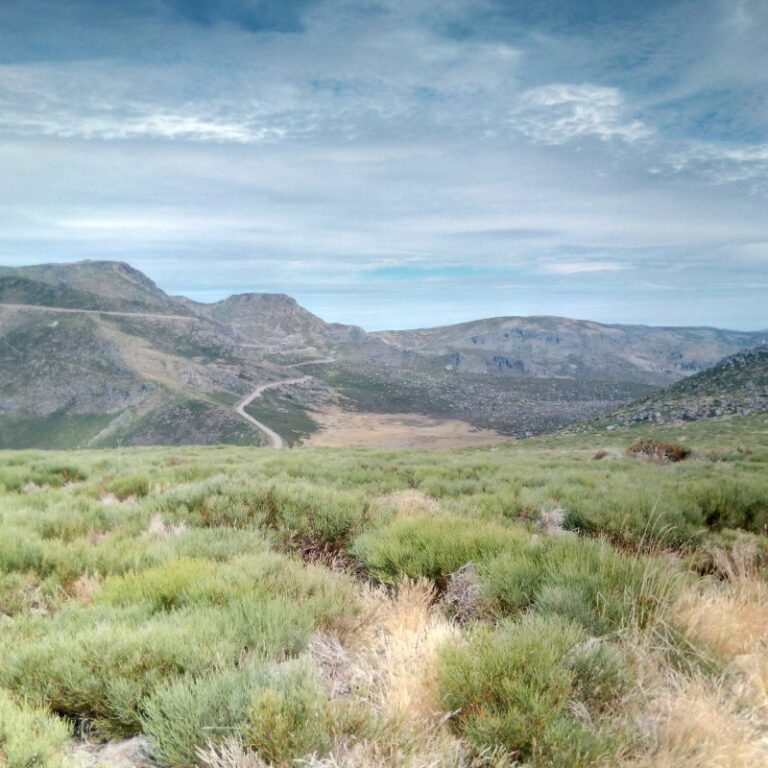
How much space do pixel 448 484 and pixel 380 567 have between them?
590 centimetres

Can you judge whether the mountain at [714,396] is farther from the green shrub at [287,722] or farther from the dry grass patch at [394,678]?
the green shrub at [287,722]

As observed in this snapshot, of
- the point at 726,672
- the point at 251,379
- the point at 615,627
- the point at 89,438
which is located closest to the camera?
the point at 726,672

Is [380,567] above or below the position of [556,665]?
below

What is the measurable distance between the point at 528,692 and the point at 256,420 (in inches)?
4789

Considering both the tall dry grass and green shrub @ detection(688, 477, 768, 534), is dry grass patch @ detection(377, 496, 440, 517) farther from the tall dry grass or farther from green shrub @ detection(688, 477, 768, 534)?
green shrub @ detection(688, 477, 768, 534)

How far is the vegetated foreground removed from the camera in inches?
95.4

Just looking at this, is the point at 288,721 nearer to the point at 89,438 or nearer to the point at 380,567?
the point at 380,567

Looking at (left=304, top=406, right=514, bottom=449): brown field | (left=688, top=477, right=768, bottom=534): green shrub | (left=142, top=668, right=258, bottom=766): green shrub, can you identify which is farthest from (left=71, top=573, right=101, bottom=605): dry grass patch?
(left=304, top=406, right=514, bottom=449): brown field

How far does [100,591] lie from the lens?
4.16 meters

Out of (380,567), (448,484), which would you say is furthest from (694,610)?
(448,484)

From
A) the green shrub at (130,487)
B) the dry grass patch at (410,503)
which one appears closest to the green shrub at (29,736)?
the dry grass patch at (410,503)

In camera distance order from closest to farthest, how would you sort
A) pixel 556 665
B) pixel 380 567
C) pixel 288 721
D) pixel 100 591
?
pixel 288 721, pixel 556 665, pixel 100 591, pixel 380 567

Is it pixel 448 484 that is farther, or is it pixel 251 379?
pixel 251 379

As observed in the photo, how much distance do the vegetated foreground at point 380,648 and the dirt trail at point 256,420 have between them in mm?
63293
